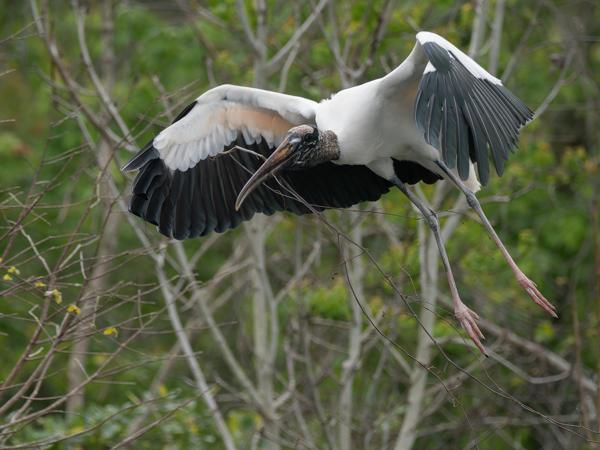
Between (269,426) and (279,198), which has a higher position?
(279,198)

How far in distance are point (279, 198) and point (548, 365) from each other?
444cm

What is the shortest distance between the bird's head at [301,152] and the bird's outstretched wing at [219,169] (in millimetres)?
325

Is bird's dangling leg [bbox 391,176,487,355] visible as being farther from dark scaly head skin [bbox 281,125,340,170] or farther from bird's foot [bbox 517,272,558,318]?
dark scaly head skin [bbox 281,125,340,170]

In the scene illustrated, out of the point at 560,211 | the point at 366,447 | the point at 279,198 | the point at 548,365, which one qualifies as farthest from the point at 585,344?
the point at 279,198

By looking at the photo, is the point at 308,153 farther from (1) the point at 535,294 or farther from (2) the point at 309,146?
(1) the point at 535,294

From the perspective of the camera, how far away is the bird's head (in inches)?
229

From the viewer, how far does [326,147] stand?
19.5 ft

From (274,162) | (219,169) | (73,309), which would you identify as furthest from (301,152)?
(73,309)

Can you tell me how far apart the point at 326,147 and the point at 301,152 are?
0.13 metres

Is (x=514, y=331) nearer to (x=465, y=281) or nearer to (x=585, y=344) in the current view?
(x=585, y=344)

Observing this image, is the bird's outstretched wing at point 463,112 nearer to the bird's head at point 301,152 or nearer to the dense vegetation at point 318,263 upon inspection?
the bird's head at point 301,152

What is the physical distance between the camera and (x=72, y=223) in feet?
40.3

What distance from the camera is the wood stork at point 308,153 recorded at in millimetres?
5578

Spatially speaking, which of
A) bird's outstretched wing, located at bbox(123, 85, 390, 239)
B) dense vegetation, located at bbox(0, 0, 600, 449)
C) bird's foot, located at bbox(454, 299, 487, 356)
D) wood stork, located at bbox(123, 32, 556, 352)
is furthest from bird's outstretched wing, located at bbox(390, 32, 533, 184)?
bird's outstretched wing, located at bbox(123, 85, 390, 239)
